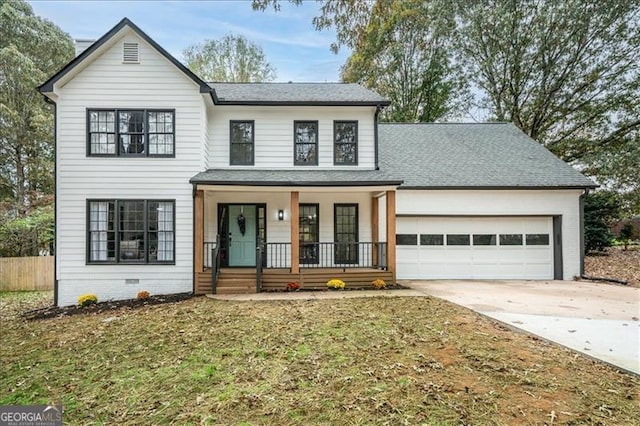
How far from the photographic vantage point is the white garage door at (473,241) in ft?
38.9

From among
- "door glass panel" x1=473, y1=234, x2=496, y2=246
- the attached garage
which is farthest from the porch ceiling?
"door glass panel" x1=473, y1=234, x2=496, y2=246

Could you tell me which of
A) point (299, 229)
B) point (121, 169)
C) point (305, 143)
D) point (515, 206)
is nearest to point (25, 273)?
point (121, 169)

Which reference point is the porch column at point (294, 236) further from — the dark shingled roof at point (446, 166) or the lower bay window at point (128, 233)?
the lower bay window at point (128, 233)

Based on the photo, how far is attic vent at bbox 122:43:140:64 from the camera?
9703 millimetres

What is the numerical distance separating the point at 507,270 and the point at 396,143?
624cm

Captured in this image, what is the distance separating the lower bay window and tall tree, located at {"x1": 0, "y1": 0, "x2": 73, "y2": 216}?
1169 centimetres

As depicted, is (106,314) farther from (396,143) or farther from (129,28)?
(396,143)

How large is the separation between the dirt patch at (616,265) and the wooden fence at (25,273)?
20679mm

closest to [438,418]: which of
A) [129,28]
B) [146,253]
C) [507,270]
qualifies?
[146,253]

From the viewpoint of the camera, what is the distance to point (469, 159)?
12.9 m

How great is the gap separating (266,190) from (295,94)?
373 cm

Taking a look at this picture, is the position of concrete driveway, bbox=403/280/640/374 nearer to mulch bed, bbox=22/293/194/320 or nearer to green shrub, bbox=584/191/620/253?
mulch bed, bbox=22/293/194/320

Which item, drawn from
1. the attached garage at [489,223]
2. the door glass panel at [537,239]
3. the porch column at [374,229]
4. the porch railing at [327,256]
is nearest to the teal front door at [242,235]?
the porch railing at [327,256]

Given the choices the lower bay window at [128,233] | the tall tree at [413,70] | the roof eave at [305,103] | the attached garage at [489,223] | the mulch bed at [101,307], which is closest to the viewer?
the mulch bed at [101,307]
